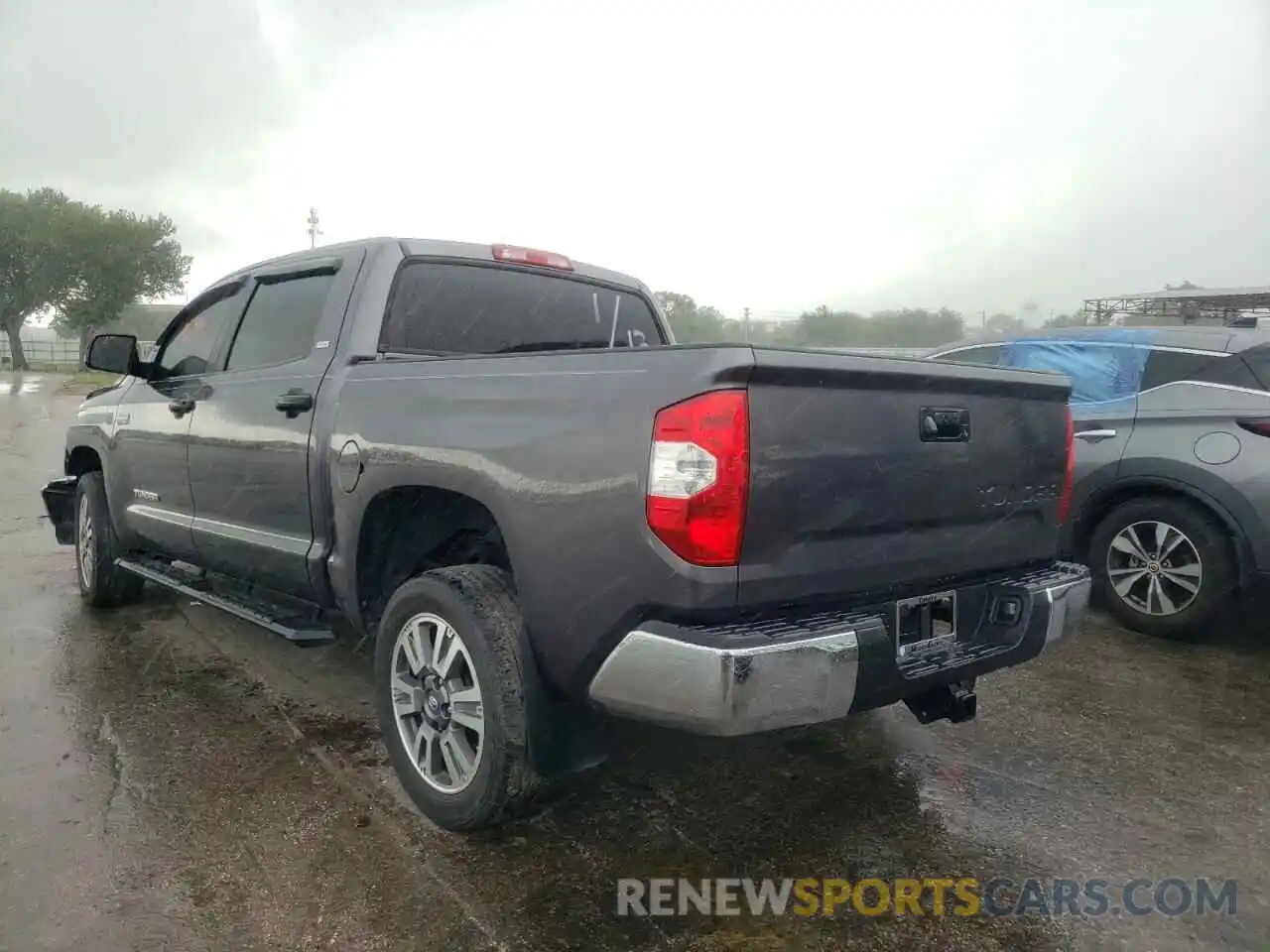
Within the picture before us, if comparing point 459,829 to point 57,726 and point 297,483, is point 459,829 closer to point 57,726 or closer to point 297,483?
point 297,483

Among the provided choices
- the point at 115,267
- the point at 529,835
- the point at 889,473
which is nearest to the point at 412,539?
the point at 529,835

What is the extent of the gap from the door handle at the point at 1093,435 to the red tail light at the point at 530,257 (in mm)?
2966

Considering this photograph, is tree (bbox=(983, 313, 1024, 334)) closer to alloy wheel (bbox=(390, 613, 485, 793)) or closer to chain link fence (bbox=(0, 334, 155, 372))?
alloy wheel (bbox=(390, 613, 485, 793))

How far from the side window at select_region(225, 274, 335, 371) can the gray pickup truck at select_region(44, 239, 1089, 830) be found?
21 millimetres

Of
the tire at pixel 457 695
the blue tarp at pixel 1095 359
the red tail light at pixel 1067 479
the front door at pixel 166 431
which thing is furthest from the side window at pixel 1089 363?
the front door at pixel 166 431

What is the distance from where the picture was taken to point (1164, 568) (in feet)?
15.5

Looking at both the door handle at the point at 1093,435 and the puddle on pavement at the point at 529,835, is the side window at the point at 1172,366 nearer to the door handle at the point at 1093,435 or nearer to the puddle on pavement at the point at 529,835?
the door handle at the point at 1093,435

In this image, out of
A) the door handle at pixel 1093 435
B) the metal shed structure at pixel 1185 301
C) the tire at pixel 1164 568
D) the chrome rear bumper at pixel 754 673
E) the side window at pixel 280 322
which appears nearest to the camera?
the chrome rear bumper at pixel 754 673

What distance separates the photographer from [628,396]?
2277mm

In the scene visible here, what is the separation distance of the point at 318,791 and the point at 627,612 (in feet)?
4.85

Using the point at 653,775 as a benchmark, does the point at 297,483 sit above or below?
above

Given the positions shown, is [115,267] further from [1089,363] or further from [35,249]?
[1089,363]

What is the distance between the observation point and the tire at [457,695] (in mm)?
2549

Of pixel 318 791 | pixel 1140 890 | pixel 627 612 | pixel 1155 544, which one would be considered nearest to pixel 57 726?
pixel 318 791
